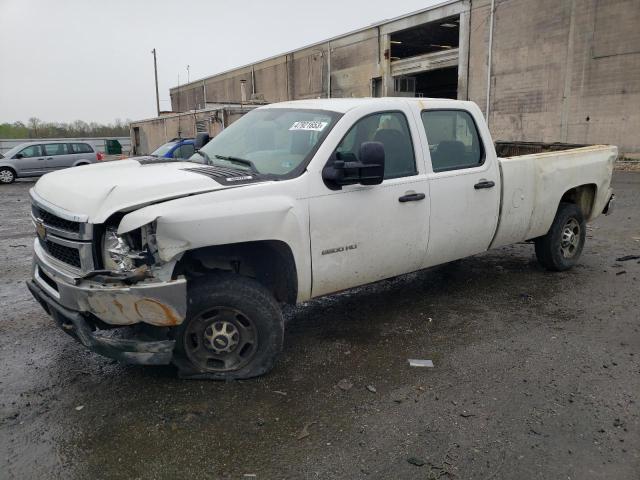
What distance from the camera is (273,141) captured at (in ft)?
13.9

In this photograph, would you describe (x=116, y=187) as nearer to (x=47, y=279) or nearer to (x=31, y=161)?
(x=47, y=279)

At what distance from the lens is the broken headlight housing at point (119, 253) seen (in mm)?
3051

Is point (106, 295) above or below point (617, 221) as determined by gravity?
above

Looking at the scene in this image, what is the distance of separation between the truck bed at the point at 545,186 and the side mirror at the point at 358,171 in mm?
1943

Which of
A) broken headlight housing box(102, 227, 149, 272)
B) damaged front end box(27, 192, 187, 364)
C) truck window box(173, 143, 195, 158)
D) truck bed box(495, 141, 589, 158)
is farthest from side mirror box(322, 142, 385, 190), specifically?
truck bed box(495, 141, 589, 158)

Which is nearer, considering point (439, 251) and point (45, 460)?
point (45, 460)

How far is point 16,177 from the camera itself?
72.0 feet

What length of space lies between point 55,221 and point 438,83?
33.4 meters

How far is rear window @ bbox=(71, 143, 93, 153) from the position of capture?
73.7ft

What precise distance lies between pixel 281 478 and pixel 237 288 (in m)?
1.28

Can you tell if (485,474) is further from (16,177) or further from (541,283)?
(16,177)

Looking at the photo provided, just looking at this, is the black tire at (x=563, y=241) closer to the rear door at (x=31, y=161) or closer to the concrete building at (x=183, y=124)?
the concrete building at (x=183, y=124)

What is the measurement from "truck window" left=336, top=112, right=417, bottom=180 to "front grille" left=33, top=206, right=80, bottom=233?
2.02 meters

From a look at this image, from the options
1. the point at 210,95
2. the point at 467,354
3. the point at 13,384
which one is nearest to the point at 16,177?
the point at 13,384
